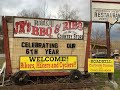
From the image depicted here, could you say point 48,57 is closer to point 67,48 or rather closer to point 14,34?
point 67,48

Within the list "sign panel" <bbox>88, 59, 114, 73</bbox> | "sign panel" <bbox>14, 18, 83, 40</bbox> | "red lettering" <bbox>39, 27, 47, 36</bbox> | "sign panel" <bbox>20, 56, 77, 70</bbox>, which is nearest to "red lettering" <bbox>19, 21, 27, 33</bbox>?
"sign panel" <bbox>14, 18, 83, 40</bbox>

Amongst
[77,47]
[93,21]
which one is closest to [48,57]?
[77,47]

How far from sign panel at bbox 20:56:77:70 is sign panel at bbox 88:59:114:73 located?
30.4 inches

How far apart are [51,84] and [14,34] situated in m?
2.64

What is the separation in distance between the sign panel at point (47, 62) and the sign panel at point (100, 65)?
2.53ft

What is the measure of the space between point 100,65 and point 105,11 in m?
2.68

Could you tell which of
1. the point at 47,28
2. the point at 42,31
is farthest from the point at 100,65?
the point at 42,31

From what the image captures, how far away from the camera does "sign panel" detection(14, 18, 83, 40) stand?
482 inches

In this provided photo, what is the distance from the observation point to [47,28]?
12672 millimetres

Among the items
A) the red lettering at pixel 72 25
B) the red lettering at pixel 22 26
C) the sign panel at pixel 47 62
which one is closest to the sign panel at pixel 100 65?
the sign panel at pixel 47 62

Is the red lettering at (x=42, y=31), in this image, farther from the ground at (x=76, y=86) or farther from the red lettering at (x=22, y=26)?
the ground at (x=76, y=86)

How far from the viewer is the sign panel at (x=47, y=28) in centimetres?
1225

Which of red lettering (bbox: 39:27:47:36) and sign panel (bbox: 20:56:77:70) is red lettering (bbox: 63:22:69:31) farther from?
sign panel (bbox: 20:56:77:70)

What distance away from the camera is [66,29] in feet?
42.5
